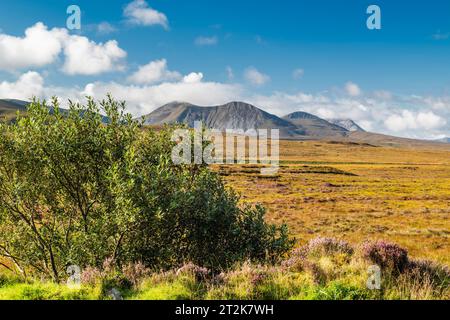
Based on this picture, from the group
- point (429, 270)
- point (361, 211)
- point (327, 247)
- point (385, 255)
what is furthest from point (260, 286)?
point (361, 211)

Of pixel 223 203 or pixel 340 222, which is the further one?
pixel 340 222

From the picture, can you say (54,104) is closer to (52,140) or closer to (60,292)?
(52,140)

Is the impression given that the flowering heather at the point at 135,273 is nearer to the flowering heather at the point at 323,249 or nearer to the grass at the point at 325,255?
the grass at the point at 325,255

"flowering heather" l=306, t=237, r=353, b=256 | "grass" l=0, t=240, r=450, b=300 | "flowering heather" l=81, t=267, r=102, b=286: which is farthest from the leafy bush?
"grass" l=0, t=240, r=450, b=300

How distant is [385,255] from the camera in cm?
1582

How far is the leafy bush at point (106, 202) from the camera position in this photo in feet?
54.7

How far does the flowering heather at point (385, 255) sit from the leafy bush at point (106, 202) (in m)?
4.68

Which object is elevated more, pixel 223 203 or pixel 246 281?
pixel 223 203

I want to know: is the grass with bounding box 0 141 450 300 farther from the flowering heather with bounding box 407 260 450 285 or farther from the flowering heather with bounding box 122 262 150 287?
the flowering heather with bounding box 122 262 150 287

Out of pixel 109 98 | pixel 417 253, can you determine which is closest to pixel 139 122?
pixel 109 98

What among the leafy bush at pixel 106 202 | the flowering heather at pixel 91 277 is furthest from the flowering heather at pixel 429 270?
the flowering heather at pixel 91 277

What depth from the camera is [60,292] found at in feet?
42.2

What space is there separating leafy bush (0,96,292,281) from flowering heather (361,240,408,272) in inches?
184
